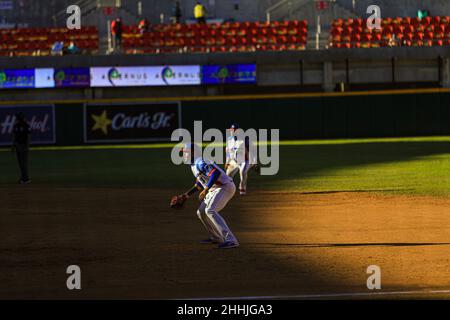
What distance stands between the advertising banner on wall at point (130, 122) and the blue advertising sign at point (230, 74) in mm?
2937

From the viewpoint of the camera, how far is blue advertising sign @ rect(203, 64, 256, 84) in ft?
156

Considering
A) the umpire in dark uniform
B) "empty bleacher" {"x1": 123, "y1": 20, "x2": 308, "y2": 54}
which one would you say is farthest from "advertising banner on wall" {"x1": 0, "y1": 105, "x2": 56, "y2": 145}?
the umpire in dark uniform

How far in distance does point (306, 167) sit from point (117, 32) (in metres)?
19.8

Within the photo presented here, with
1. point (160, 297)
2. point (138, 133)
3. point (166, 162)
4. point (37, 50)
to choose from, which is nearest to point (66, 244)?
point (160, 297)

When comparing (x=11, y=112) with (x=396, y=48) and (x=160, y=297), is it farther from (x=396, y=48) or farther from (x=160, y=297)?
(x=160, y=297)

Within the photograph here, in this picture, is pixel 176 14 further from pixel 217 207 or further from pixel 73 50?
pixel 217 207

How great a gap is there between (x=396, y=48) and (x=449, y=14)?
21.3ft

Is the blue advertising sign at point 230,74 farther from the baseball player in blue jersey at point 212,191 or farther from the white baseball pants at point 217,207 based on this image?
the white baseball pants at point 217,207

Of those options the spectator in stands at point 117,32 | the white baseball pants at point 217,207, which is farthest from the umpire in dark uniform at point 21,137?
the spectator in stands at point 117,32

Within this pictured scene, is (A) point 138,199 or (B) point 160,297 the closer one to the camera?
(B) point 160,297

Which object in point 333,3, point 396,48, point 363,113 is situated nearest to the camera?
point 363,113

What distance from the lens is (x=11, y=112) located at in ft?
147

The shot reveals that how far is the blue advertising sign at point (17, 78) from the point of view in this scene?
47375mm

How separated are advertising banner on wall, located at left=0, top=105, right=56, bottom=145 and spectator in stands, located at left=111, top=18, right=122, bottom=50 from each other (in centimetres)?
531
